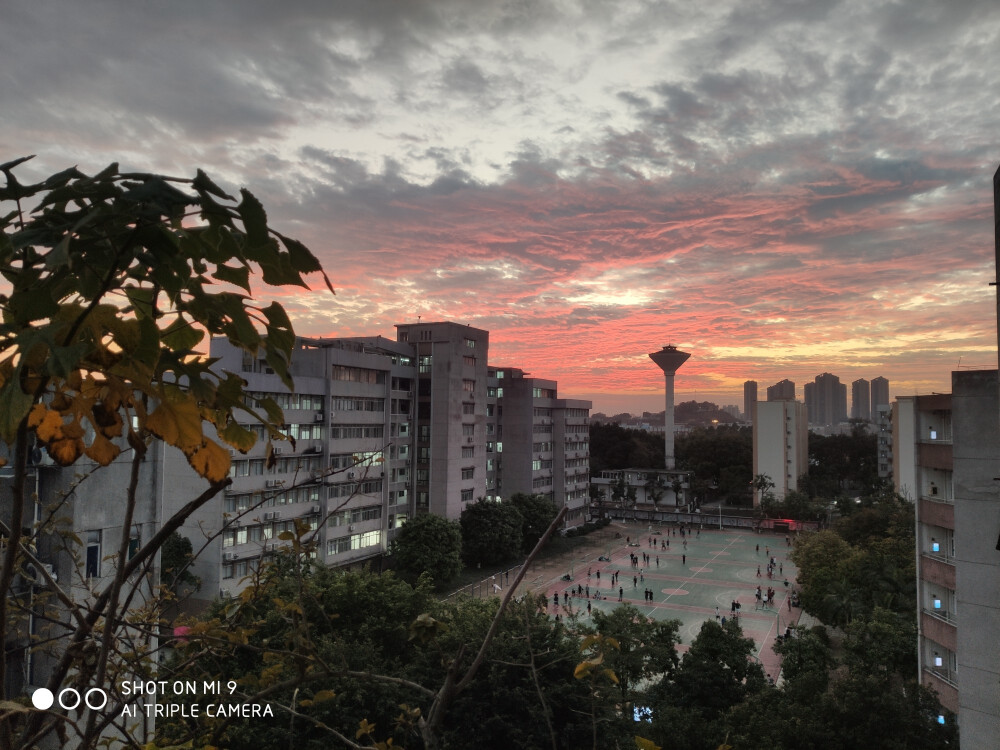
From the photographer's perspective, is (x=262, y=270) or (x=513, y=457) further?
(x=513, y=457)

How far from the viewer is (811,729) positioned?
12539 millimetres

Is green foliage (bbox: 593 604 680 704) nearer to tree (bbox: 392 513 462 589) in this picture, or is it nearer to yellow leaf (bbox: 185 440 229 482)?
tree (bbox: 392 513 462 589)

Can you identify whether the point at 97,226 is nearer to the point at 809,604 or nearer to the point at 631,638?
the point at 631,638

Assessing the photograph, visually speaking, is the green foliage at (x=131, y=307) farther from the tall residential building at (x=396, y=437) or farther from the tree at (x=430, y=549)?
the tree at (x=430, y=549)

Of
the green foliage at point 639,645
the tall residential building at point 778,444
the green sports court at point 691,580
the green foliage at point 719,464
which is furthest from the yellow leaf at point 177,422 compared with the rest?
the tall residential building at point 778,444

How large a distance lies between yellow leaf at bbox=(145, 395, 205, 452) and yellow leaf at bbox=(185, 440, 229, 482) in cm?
7

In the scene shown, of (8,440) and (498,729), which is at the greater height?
(8,440)

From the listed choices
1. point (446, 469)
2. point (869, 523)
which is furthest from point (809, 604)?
point (446, 469)

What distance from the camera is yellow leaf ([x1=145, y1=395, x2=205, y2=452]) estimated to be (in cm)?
128

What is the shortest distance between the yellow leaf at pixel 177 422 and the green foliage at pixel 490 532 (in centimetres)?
3775

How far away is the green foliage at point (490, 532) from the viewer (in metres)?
38.2

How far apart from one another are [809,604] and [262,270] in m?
31.5

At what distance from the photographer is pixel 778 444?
70.4 m

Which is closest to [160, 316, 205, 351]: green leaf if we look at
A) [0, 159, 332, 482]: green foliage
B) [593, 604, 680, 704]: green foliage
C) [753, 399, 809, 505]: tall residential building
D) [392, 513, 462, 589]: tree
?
[0, 159, 332, 482]: green foliage
